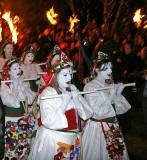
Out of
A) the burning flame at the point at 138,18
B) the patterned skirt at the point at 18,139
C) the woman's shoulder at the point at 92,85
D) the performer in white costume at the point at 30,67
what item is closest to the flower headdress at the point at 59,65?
the woman's shoulder at the point at 92,85

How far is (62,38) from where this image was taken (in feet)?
42.2

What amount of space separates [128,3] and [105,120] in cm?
650

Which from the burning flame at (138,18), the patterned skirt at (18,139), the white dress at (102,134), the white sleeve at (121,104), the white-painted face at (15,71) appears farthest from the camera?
the burning flame at (138,18)

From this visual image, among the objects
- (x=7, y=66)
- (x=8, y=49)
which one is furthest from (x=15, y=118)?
(x=8, y=49)

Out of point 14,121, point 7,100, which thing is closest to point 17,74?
point 7,100

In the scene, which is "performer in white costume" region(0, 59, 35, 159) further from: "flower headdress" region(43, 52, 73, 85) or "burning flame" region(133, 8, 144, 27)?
"burning flame" region(133, 8, 144, 27)

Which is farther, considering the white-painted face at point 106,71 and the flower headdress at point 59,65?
the white-painted face at point 106,71

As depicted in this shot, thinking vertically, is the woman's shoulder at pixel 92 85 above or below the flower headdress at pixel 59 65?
below

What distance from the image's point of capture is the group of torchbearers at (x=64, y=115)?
4.02 m

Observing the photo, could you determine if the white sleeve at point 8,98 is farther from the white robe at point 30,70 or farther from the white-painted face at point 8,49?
the white robe at point 30,70

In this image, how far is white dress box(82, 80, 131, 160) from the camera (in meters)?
4.62

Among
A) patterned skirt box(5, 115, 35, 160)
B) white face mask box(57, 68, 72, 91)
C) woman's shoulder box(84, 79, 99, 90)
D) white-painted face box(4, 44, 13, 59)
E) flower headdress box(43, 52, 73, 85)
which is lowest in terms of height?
patterned skirt box(5, 115, 35, 160)

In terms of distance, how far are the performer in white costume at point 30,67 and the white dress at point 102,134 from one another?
9.20 feet

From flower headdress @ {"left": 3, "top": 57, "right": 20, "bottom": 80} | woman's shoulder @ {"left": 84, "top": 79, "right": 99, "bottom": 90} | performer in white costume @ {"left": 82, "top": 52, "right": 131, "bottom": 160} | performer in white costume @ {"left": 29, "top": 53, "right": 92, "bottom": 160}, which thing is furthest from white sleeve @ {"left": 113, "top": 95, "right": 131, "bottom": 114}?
flower headdress @ {"left": 3, "top": 57, "right": 20, "bottom": 80}
